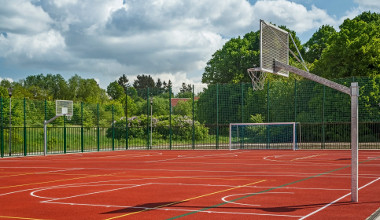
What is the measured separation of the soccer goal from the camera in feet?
110

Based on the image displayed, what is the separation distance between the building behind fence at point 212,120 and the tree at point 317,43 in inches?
971

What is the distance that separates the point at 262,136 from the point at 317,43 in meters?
31.4

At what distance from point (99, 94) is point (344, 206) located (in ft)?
272

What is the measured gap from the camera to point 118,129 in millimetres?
36844

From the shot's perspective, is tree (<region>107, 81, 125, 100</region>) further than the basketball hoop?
Yes

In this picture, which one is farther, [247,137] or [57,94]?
[57,94]

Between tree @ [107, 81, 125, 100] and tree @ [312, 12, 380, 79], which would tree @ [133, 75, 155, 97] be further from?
tree @ [312, 12, 380, 79]

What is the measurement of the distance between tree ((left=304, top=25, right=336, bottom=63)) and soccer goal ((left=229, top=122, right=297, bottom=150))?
28228 mm

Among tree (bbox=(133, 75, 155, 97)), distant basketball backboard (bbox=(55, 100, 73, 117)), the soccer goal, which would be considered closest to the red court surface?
distant basketball backboard (bbox=(55, 100, 73, 117))

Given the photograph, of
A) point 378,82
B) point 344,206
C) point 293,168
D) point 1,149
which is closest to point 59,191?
point 344,206

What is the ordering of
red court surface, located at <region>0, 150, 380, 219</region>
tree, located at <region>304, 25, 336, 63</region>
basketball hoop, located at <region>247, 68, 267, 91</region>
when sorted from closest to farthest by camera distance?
red court surface, located at <region>0, 150, 380, 219</region> < basketball hoop, located at <region>247, 68, 267, 91</region> < tree, located at <region>304, 25, 336, 63</region>

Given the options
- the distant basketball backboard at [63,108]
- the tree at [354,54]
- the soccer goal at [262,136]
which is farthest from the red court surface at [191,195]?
the tree at [354,54]

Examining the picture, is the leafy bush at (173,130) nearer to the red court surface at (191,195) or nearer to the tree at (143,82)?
the red court surface at (191,195)

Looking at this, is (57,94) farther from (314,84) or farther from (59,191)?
(59,191)
